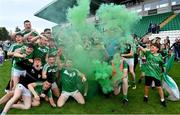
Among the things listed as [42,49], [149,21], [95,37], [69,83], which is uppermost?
[149,21]

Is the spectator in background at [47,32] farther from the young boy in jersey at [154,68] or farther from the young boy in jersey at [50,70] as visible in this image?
the young boy in jersey at [154,68]

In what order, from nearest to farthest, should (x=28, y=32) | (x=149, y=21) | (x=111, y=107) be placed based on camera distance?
(x=111, y=107) < (x=28, y=32) < (x=149, y=21)

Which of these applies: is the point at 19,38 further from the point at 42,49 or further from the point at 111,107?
the point at 111,107

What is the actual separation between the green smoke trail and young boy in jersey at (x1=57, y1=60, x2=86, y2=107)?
28 centimetres

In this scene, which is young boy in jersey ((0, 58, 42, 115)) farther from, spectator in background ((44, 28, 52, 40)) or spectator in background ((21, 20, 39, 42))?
spectator in background ((44, 28, 52, 40))

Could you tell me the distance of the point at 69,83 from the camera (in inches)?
319

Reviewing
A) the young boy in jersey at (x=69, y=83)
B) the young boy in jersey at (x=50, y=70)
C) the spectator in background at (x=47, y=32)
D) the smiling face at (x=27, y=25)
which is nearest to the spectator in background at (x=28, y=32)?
the smiling face at (x=27, y=25)

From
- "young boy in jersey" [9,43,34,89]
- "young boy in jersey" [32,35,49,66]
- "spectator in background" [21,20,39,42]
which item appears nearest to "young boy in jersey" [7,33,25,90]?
"young boy in jersey" [9,43,34,89]

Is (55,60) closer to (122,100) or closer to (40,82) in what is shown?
(40,82)

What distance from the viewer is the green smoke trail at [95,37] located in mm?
8234

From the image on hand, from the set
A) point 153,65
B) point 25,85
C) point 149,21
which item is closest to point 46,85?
point 25,85

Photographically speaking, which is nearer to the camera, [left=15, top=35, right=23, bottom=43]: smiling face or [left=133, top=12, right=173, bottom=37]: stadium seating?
[left=15, top=35, right=23, bottom=43]: smiling face

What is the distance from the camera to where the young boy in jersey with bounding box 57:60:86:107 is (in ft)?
26.6

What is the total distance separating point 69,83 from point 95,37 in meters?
1.39
